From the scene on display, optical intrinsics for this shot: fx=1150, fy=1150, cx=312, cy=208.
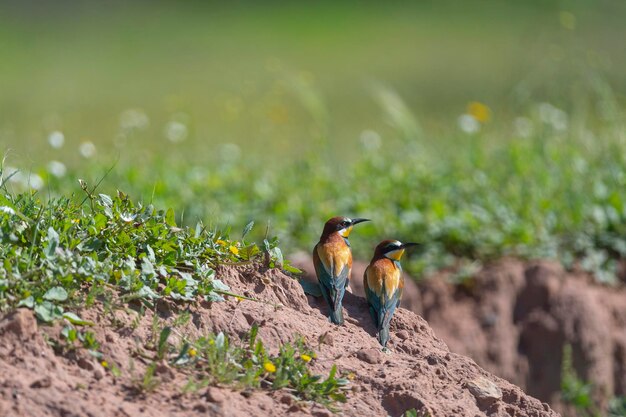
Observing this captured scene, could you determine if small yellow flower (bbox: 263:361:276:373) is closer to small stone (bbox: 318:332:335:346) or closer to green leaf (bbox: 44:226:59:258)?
small stone (bbox: 318:332:335:346)

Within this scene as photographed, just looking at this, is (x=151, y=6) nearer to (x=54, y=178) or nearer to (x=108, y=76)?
(x=108, y=76)

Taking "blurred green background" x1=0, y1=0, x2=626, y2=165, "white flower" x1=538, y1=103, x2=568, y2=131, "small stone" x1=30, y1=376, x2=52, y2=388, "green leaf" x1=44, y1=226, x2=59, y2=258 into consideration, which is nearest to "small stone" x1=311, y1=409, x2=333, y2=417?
"small stone" x1=30, y1=376, x2=52, y2=388

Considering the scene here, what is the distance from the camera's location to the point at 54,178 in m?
6.24

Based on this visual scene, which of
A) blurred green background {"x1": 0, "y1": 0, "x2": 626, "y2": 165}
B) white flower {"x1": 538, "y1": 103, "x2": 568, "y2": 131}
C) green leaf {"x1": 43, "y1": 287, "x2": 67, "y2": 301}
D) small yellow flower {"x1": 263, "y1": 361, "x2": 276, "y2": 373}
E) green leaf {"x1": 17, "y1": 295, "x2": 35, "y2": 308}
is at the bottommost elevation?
green leaf {"x1": 17, "y1": 295, "x2": 35, "y2": 308}

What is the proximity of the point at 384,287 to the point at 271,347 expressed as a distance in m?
0.53

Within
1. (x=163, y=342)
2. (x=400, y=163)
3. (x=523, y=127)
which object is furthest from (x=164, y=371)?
(x=523, y=127)

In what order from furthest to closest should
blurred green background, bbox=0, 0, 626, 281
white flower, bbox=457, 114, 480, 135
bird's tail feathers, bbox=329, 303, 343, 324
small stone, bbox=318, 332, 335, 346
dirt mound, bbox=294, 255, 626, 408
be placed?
white flower, bbox=457, 114, 480, 135
blurred green background, bbox=0, 0, 626, 281
dirt mound, bbox=294, 255, 626, 408
bird's tail feathers, bbox=329, 303, 343, 324
small stone, bbox=318, 332, 335, 346

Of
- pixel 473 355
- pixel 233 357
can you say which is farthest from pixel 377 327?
pixel 473 355

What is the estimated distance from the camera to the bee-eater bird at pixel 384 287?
3.50 m

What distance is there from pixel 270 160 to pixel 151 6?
53.5ft

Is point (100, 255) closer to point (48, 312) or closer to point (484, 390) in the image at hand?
point (48, 312)

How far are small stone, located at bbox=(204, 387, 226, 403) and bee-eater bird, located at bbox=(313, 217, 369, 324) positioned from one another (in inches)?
26.2

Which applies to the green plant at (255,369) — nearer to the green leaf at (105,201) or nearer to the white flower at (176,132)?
the green leaf at (105,201)

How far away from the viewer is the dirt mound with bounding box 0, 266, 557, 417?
9.15ft
